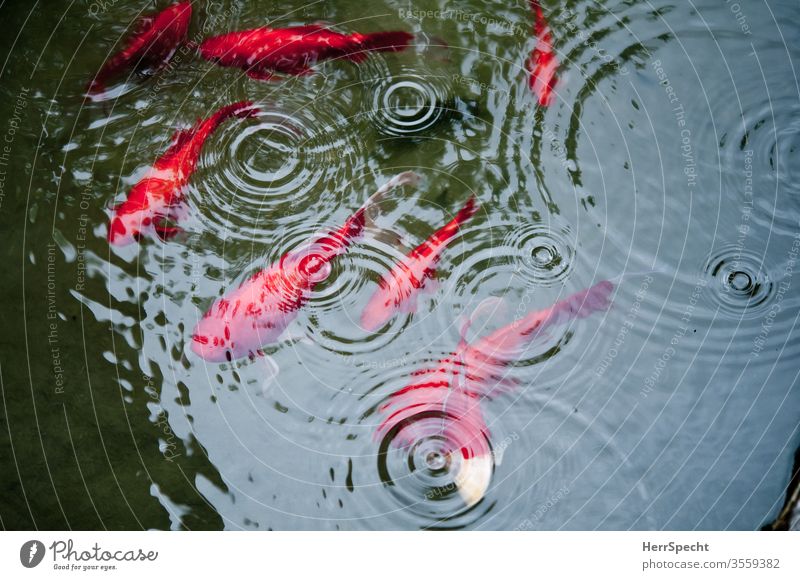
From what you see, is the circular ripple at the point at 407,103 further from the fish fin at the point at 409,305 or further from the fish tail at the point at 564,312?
the fish tail at the point at 564,312

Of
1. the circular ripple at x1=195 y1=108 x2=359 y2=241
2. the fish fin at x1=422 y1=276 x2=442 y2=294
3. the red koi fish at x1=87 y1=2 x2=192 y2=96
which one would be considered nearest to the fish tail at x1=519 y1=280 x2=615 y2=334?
the fish fin at x1=422 y1=276 x2=442 y2=294

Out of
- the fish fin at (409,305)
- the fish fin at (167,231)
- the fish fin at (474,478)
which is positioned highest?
the fish fin at (167,231)

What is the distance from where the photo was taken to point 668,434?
5.37 ft

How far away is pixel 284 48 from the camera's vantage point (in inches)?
70.2

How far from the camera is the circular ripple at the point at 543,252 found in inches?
66.1

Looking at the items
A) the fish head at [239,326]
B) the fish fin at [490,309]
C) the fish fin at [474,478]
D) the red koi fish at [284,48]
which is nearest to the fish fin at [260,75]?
the red koi fish at [284,48]

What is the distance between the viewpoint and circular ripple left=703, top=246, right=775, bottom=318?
1.68 meters

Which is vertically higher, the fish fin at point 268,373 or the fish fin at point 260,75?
the fish fin at point 260,75

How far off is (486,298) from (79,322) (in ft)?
2.92

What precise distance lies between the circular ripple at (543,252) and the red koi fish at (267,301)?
0.35 meters

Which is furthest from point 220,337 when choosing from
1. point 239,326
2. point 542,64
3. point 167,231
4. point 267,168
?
point 542,64

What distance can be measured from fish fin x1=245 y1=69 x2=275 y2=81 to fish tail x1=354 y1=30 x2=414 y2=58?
201mm

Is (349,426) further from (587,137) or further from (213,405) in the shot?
(587,137)

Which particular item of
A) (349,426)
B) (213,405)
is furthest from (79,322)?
(349,426)
